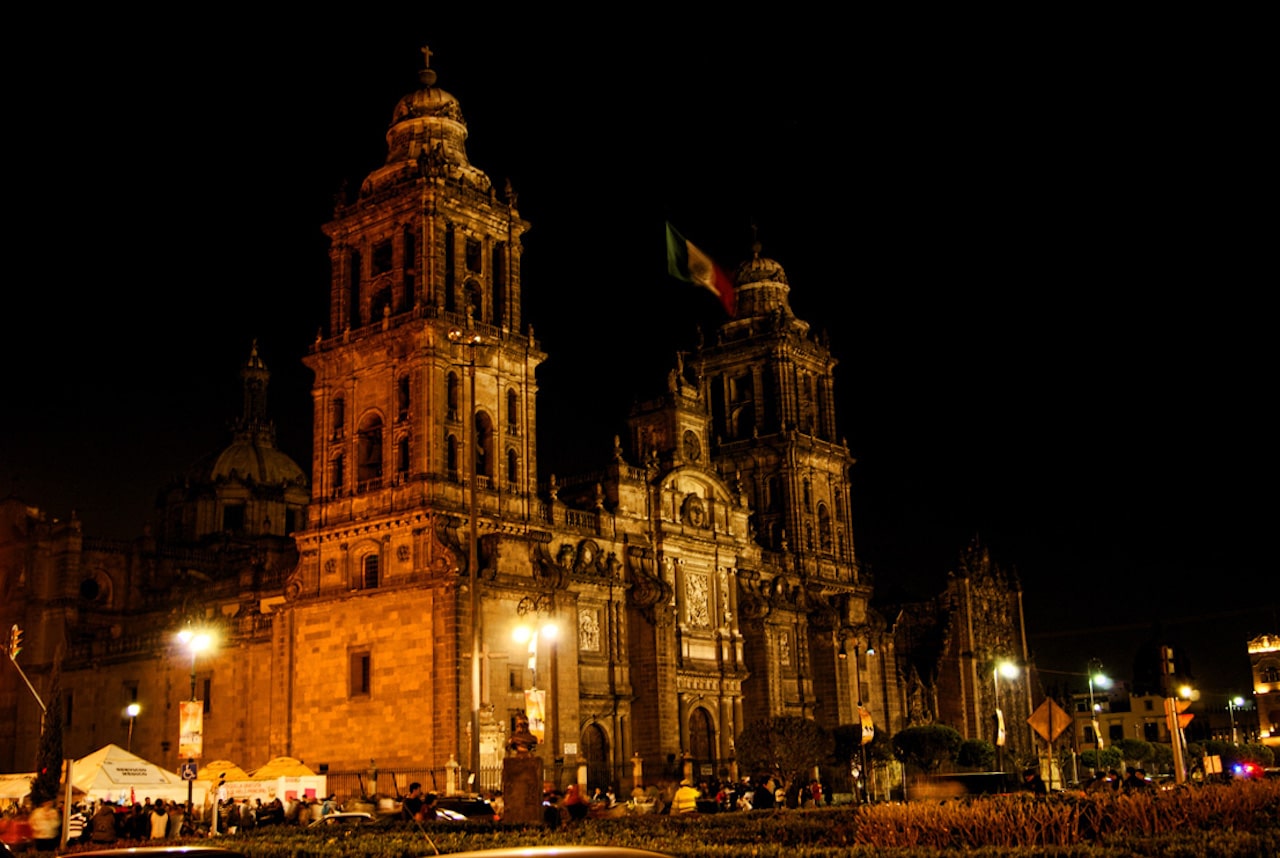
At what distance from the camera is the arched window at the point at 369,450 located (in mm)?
56938

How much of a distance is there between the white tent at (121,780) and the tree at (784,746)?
2503 centimetres

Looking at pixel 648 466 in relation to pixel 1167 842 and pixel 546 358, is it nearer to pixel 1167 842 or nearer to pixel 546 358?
pixel 546 358

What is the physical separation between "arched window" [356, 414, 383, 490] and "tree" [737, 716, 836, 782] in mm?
20897

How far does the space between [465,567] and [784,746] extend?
60.5 feet

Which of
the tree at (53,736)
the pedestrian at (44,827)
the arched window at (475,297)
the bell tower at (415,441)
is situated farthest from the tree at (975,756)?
the pedestrian at (44,827)

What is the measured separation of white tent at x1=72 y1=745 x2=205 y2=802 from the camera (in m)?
44.8

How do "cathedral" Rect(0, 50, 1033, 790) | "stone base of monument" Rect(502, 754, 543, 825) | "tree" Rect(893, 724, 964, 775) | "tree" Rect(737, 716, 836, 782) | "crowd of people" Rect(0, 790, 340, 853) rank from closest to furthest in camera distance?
"crowd of people" Rect(0, 790, 340, 853) → "stone base of monument" Rect(502, 754, 543, 825) → "cathedral" Rect(0, 50, 1033, 790) → "tree" Rect(737, 716, 836, 782) → "tree" Rect(893, 724, 964, 775)

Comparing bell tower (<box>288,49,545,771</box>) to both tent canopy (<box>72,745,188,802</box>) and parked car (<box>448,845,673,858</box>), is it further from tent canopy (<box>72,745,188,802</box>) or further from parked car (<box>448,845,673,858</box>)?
parked car (<box>448,845,673,858</box>)

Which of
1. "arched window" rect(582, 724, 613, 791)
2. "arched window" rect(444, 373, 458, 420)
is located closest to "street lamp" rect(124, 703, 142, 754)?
"arched window" rect(582, 724, 613, 791)

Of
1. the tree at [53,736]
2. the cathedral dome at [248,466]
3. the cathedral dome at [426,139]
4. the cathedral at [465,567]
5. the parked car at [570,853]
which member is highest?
the cathedral dome at [426,139]

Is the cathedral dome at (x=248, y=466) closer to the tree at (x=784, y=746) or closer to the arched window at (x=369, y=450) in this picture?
the arched window at (x=369, y=450)

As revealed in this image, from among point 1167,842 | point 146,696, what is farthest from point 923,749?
point 1167,842

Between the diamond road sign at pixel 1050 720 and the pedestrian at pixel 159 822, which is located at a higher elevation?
the diamond road sign at pixel 1050 720

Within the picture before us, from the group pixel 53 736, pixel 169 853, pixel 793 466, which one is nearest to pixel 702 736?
pixel 793 466
